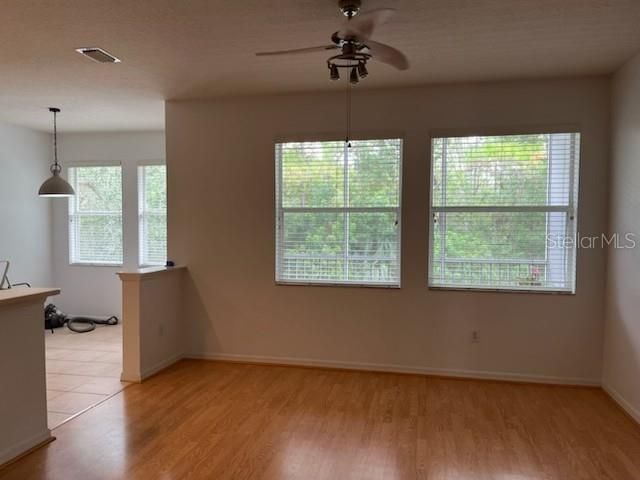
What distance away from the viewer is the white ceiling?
8.06 ft

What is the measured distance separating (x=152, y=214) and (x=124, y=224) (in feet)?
1.39

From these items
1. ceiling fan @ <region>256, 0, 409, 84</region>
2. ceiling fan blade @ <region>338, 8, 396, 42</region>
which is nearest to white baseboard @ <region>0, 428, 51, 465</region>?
ceiling fan @ <region>256, 0, 409, 84</region>

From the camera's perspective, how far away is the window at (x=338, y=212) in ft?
13.2

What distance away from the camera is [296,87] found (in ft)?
12.9

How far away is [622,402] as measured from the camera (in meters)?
3.28

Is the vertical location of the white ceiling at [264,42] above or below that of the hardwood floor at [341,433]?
above

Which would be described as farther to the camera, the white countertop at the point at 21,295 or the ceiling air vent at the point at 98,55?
Answer: the ceiling air vent at the point at 98,55

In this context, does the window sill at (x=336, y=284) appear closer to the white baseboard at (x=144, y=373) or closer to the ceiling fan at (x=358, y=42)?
the white baseboard at (x=144, y=373)

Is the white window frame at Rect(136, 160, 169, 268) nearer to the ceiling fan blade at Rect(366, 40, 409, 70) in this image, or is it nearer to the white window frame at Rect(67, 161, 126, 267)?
the white window frame at Rect(67, 161, 126, 267)

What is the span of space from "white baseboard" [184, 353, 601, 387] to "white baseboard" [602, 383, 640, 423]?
0.46 ft

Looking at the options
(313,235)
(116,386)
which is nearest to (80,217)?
(116,386)

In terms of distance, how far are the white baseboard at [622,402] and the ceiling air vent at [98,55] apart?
14.9ft

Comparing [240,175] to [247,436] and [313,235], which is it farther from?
[247,436]

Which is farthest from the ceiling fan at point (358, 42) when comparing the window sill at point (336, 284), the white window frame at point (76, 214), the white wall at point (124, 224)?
the white window frame at point (76, 214)
